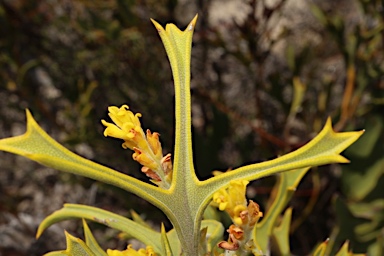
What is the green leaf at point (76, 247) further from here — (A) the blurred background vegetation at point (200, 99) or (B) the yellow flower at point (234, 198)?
(A) the blurred background vegetation at point (200, 99)

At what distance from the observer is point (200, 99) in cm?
207

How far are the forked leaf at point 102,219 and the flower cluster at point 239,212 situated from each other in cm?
17

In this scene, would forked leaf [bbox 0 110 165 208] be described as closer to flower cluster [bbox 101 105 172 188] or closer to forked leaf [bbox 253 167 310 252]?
flower cluster [bbox 101 105 172 188]

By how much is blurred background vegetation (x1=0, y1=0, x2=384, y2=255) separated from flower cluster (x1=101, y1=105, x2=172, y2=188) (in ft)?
2.57

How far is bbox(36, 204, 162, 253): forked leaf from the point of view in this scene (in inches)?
34.7

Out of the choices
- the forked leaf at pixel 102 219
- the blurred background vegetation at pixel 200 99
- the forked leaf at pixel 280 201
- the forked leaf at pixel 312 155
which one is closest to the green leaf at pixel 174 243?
the forked leaf at pixel 102 219

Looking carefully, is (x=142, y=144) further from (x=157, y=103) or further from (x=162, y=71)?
(x=162, y=71)

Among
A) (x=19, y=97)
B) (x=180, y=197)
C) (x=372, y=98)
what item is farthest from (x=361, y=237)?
(x=19, y=97)

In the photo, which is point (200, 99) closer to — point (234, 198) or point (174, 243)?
point (174, 243)

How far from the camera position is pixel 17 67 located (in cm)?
193

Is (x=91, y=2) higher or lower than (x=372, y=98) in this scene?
higher

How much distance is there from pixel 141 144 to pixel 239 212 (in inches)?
6.4

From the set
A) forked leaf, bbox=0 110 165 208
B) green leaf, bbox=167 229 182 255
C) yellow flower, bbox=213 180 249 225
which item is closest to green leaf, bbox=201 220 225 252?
green leaf, bbox=167 229 182 255

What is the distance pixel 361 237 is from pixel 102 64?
3.83ft
